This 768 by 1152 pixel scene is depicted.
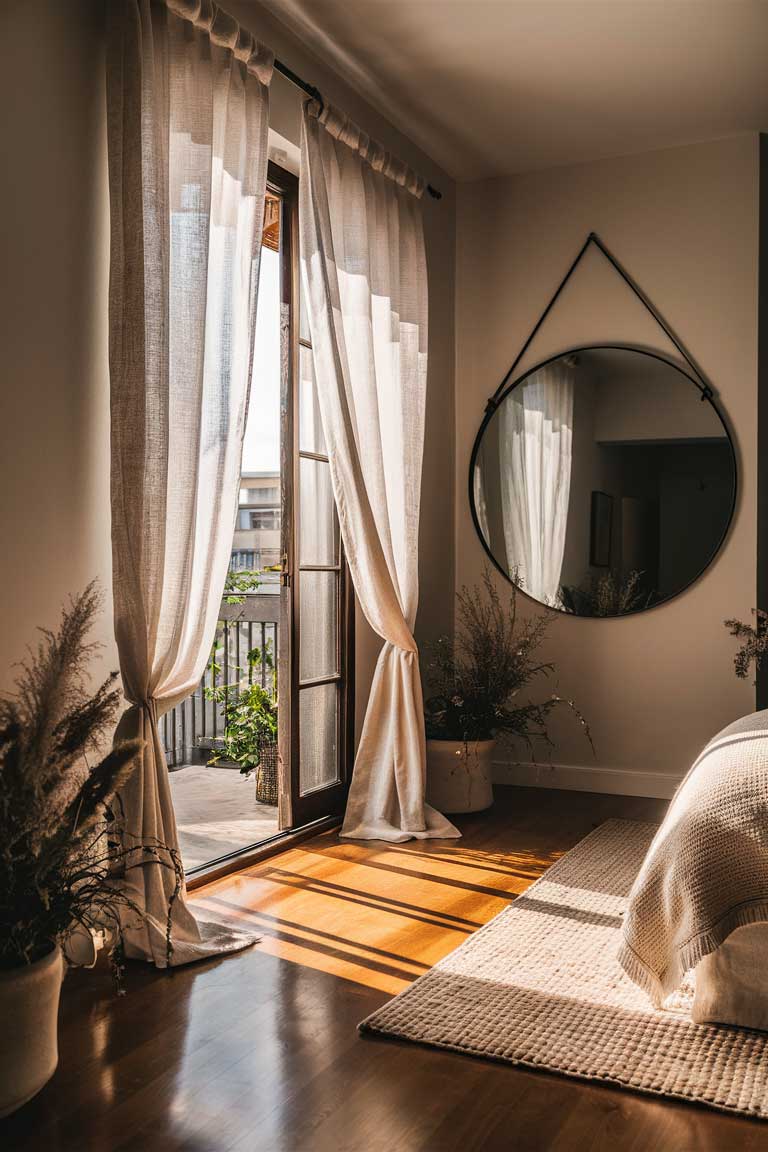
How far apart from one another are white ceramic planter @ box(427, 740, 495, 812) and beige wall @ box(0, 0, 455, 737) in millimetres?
1886

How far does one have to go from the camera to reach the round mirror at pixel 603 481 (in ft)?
15.4

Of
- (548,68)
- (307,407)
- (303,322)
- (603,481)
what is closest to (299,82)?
(303,322)

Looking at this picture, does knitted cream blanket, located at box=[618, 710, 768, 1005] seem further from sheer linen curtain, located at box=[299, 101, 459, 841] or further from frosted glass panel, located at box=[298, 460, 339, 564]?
frosted glass panel, located at box=[298, 460, 339, 564]

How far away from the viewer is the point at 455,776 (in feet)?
14.1

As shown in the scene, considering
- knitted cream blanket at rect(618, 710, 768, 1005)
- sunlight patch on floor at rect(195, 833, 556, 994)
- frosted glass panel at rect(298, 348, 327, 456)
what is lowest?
sunlight patch on floor at rect(195, 833, 556, 994)

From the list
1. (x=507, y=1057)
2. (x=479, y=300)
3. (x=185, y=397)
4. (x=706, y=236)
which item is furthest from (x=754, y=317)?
(x=507, y=1057)

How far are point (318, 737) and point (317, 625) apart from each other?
0.45 metres

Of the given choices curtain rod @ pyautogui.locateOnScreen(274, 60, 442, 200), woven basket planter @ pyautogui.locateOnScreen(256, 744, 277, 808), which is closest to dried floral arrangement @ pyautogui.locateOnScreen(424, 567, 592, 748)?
woven basket planter @ pyautogui.locateOnScreen(256, 744, 277, 808)

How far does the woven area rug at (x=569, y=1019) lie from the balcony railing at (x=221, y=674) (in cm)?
315

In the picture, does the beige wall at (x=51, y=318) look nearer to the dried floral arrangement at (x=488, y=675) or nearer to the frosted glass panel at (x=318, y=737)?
the frosted glass panel at (x=318, y=737)

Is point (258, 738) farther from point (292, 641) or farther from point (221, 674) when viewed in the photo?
point (221, 674)

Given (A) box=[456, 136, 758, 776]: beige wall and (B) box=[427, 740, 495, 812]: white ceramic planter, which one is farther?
(A) box=[456, 136, 758, 776]: beige wall

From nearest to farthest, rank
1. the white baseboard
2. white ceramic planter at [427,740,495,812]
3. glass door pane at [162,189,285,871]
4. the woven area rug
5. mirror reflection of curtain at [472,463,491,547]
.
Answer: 1. the woven area rug
2. glass door pane at [162,189,285,871]
3. white ceramic planter at [427,740,495,812]
4. the white baseboard
5. mirror reflection of curtain at [472,463,491,547]

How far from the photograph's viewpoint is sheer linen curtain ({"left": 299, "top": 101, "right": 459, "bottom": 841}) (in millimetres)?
3777
